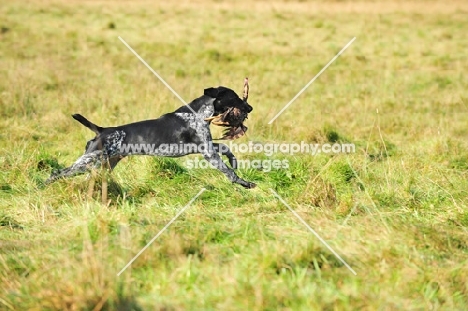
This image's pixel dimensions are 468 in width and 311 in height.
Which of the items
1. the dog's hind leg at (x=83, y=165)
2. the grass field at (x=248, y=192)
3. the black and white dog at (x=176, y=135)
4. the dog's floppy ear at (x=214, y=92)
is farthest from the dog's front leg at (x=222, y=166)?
the dog's hind leg at (x=83, y=165)

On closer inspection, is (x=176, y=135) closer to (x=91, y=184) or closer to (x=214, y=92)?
(x=214, y=92)

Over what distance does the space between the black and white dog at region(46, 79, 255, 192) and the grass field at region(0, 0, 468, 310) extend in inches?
9.0

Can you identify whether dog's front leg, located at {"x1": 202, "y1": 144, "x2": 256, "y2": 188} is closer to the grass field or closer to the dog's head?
the grass field

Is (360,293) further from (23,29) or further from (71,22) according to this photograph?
(71,22)

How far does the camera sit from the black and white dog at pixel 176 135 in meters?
6.15

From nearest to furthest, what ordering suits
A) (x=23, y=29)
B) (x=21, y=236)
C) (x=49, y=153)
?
(x=21, y=236) < (x=49, y=153) < (x=23, y=29)

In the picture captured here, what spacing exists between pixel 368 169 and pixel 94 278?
3.94 meters

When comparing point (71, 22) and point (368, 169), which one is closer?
point (368, 169)

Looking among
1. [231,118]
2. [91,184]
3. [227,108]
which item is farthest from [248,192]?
[91,184]

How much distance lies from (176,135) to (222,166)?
0.54 meters

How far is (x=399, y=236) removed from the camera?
4.57 meters

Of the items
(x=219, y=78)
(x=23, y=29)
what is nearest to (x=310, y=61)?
(x=219, y=78)

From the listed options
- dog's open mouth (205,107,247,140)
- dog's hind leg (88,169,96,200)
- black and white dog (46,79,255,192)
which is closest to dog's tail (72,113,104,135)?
black and white dog (46,79,255,192)

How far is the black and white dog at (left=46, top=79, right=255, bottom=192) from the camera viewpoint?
6.15m
